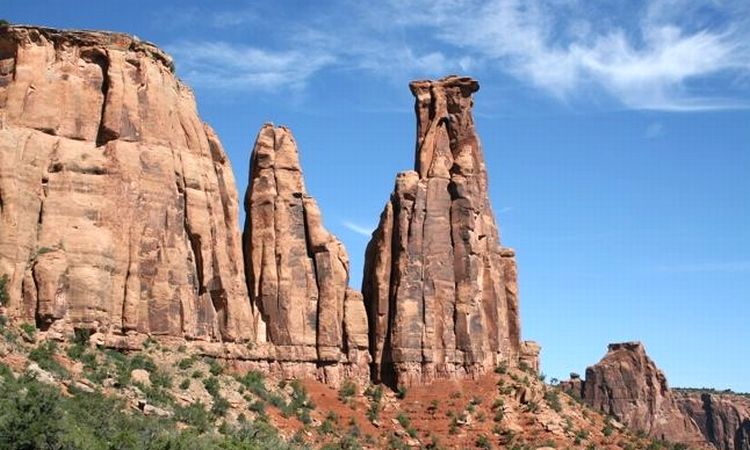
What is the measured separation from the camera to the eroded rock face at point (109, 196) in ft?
197

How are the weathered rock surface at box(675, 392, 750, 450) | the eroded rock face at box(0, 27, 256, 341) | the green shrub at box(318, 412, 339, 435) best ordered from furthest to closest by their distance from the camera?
1. the weathered rock surface at box(675, 392, 750, 450)
2. the green shrub at box(318, 412, 339, 435)
3. the eroded rock face at box(0, 27, 256, 341)

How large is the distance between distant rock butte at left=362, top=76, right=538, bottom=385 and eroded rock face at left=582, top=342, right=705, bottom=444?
50239 mm

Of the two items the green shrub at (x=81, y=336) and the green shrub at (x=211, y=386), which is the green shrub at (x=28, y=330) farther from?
the green shrub at (x=211, y=386)

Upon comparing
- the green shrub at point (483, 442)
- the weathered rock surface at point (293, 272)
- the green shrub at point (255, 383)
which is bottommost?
the green shrub at point (483, 442)

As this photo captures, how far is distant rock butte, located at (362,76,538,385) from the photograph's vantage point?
77.2 meters

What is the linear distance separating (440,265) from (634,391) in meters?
58.6

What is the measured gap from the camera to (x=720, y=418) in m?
169

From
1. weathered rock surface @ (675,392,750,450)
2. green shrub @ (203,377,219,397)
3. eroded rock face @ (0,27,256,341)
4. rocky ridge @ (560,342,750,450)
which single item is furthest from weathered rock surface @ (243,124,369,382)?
weathered rock surface @ (675,392,750,450)

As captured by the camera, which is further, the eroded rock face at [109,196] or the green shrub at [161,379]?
the eroded rock face at [109,196]

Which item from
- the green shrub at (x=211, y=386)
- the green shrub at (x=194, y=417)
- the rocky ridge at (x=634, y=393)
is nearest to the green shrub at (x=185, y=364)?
the green shrub at (x=211, y=386)

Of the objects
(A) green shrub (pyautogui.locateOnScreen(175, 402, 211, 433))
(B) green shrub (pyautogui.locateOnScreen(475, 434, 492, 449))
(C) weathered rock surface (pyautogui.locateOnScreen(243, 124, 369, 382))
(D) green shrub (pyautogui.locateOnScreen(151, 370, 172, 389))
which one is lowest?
(A) green shrub (pyautogui.locateOnScreen(175, 402, 211, 433))

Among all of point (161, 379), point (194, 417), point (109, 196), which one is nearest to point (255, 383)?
point (161, 379)

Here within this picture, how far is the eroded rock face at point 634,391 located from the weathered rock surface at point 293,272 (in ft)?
193

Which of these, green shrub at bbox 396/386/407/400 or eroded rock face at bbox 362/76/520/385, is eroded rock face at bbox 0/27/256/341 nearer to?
green shrub at bbox 396/386/407/400
